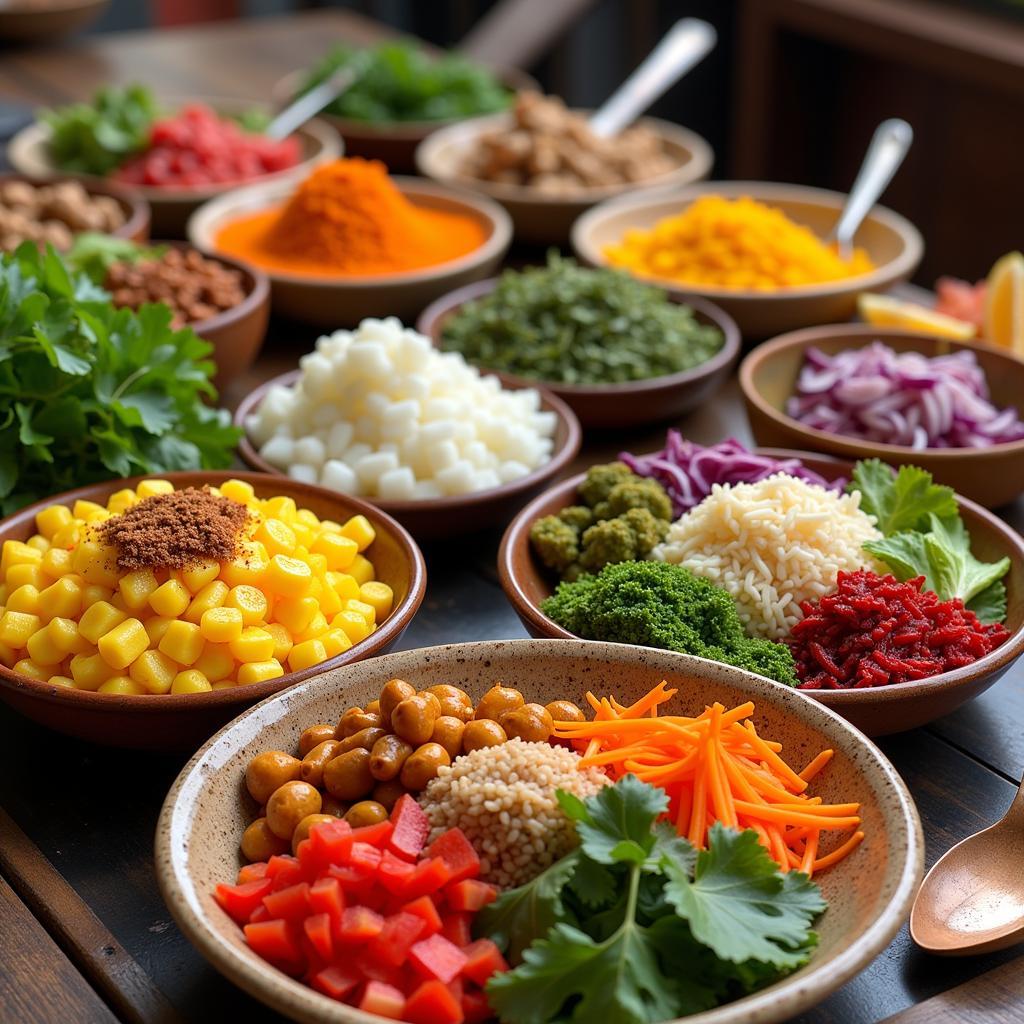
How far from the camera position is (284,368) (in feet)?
9.57

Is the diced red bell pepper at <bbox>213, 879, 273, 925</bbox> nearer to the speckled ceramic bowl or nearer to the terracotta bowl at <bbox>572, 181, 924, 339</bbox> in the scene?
the speckled ceramic bowl

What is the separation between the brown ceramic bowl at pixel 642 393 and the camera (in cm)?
246

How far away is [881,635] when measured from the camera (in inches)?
65.9

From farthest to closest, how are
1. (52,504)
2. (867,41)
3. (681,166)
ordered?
(867,41)
(681,166)
(52,504)

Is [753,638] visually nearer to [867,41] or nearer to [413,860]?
[413,860]


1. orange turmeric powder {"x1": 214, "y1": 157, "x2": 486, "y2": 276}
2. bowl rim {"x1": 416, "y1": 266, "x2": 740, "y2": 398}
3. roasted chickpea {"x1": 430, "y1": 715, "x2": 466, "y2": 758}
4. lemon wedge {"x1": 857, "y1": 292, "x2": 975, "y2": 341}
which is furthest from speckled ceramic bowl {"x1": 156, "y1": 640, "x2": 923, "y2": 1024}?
orange turmeric powder {"x1": 214, "y1": 157, "x2": 486, "y2": 276}

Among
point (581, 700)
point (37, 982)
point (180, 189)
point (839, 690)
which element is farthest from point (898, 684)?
point (180, 189)

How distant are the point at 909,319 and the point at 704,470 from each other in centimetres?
89

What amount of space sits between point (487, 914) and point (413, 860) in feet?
0.31

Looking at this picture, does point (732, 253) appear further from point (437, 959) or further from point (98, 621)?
point (437, 959)

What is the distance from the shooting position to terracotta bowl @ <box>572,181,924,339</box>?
112 inches

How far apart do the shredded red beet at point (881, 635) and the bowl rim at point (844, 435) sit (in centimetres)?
43

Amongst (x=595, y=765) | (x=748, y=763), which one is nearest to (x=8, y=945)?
(x=595, y=765)

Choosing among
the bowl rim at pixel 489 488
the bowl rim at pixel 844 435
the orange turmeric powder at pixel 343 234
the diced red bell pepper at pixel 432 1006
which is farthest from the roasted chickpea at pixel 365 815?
the orange turmeric powder at pixel 343 234
